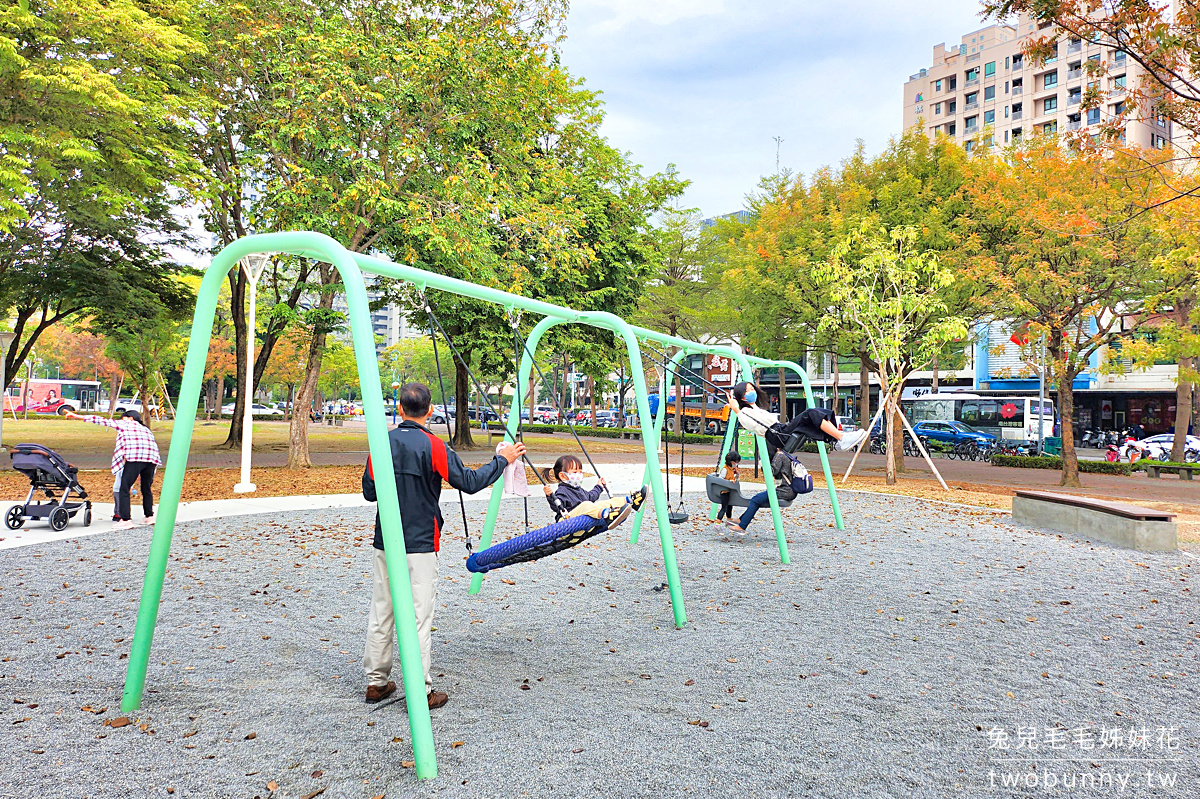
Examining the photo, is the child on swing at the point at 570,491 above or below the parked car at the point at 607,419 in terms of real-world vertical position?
above

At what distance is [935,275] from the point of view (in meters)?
14.9

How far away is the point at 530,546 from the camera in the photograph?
13.2 ft

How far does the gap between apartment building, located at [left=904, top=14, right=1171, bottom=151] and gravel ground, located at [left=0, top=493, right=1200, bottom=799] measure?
46.9 metres

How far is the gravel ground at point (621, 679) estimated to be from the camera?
304 cm

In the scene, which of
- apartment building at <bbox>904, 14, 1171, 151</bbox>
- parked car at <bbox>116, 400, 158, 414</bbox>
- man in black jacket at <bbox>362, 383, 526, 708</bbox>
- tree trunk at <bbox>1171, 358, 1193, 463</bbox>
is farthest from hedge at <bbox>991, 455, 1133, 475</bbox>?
apartment building at <bbox>904, 14, 1171, 151</bbox>

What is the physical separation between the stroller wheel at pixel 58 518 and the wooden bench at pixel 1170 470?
79.9 feet

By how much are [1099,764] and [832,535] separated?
6.11 meters

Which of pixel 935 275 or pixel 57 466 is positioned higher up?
pixel 935 275

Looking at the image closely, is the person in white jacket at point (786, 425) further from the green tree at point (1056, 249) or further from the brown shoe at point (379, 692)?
the green tree at point (1056, 249)

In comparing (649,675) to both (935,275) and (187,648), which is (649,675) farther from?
(935,275)

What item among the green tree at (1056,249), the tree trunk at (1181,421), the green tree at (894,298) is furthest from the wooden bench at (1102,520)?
the tree trunk at (1181,421)

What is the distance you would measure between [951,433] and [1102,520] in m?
22.1

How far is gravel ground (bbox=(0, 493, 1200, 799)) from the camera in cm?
304

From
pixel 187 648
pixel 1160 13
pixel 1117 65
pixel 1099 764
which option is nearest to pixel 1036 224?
pixel 1160 13
